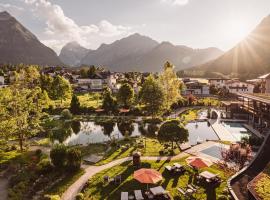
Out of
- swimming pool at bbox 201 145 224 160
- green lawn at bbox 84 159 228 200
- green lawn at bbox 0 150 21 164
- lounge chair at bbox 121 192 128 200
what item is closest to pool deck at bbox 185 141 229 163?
swimming pool at bbox 201 145 224 160

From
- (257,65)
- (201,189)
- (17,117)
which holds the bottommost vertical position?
(201,189)

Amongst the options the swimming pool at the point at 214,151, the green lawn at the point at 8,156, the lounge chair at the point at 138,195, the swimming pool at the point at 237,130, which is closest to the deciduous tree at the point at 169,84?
the swimming pool at the point at 237,130

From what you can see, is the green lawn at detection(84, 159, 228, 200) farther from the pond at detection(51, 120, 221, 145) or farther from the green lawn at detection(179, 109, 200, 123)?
the green lawn at detection(179, 109, 200, 123)

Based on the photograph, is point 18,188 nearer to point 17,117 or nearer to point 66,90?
point 17,117

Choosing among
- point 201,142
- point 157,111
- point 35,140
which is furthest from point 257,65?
point 35,140

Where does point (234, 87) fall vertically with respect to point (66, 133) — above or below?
above

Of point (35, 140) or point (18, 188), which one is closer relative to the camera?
point (18, 188)
